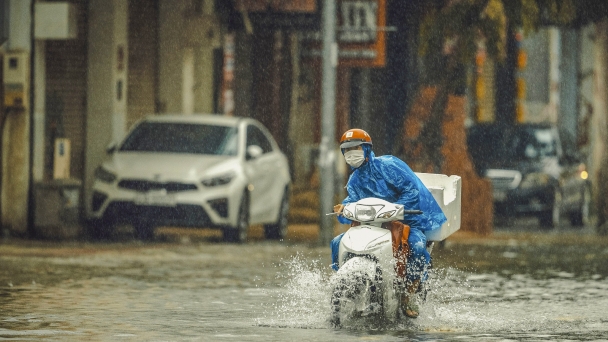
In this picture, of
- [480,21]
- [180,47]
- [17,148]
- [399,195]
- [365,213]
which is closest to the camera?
[365,213]

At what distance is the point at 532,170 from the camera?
90.1 feet

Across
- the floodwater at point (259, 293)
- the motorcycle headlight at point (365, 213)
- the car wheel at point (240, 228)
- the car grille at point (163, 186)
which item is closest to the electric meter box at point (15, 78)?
the floodwater at point (259, 293)

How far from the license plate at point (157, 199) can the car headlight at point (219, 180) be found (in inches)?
19.1

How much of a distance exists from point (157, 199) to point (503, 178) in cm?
810

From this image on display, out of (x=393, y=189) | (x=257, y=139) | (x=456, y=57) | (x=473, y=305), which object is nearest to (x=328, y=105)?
(x=257, y=139)

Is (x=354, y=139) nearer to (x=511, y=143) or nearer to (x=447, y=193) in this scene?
(x=447, y=193)

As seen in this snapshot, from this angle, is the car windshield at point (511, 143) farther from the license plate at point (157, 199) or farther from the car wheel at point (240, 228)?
the license plate at point (157, 199)

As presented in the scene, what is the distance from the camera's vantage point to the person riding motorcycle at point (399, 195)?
11.9 m

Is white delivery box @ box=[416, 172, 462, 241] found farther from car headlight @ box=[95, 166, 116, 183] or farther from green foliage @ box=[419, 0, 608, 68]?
green foliage @ box=[419, 0, 608, 68]

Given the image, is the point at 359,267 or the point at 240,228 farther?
the point at 240,228

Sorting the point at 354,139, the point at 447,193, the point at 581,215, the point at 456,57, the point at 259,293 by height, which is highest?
the point at 456,57

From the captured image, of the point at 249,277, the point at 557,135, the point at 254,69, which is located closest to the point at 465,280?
the point at 249,277

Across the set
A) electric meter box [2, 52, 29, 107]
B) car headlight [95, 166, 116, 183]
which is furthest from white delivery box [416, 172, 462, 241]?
electric meter box [2, 52, 29, 107]

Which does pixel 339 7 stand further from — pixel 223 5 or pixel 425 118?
pixel 223 5
